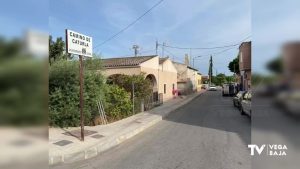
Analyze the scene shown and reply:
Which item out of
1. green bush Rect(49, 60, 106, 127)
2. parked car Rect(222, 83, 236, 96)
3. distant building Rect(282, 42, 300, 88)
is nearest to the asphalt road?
green bush Rect(49, 60, 106, 127)

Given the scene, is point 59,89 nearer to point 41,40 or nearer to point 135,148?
point 135,148

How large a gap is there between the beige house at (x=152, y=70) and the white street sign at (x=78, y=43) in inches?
346

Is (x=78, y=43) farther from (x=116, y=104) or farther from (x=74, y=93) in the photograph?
(x=116, y=104)

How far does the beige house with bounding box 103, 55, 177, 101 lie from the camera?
2433 centimetres

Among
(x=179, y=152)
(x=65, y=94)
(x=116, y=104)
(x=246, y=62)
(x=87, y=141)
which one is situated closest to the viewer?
(x=246, y=62)

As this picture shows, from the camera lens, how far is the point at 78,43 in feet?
28.2

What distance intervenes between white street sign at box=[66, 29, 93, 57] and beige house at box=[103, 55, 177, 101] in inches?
346

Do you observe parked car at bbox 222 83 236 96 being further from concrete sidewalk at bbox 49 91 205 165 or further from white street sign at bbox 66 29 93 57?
white street sign at bbox 66 29 93 57

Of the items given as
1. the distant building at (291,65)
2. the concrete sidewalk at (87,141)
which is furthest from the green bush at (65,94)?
the distant building at (291,65)

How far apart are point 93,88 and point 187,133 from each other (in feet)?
13.7

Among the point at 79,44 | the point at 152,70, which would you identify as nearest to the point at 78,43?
the point at 79,44

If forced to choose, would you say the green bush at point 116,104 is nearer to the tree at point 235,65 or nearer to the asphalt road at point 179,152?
the asphalt road at point 179,152

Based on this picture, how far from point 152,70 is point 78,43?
62.0 ft

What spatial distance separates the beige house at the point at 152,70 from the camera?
2433 cm
